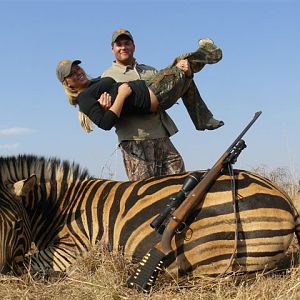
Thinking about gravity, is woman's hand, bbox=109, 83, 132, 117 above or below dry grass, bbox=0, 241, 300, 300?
above

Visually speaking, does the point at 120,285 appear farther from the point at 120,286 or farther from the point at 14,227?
the point at 14,227

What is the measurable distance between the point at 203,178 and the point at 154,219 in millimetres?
423

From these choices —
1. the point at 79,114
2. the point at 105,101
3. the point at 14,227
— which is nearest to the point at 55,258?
the point at 14,227

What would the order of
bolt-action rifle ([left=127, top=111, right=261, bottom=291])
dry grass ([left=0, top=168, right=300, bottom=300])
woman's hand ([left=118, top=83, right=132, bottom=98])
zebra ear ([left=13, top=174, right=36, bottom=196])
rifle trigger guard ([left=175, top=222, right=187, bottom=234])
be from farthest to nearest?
woman's hand ([left=118, top=83, right=132, bottom=98])
zebra ear ([left=13, top=174, right=36, bottom=196])
rifle trigger guard ([left=175, top=222, right=187, bottom=234])
bolt-action rifle ([left=127, top=111, right=261, bottom=291])
dry grass ([left=0, top=168, right=300, bottom=300])

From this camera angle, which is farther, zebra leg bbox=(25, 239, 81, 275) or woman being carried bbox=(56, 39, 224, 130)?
woman being carried bbox=(56, 39, 224, 130)

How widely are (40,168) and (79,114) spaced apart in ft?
2.85

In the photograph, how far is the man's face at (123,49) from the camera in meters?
5.00

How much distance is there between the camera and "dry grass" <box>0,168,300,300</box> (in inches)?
124

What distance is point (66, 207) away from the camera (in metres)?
4.11

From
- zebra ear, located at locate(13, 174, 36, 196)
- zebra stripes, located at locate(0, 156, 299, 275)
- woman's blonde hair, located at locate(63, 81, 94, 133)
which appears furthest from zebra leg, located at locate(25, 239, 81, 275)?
woman's blonde hair, located at locate(63, 81, 94, 133)

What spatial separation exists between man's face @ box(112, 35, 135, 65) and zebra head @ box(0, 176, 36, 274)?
171cm

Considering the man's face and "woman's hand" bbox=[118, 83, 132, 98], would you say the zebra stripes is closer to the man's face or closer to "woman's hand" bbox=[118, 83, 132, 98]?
"woman's hand" bbox=[118, 83, 132, 98]

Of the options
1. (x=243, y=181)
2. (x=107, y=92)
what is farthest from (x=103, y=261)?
(x=107, y=92)

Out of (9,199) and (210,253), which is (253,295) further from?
(9,199)
